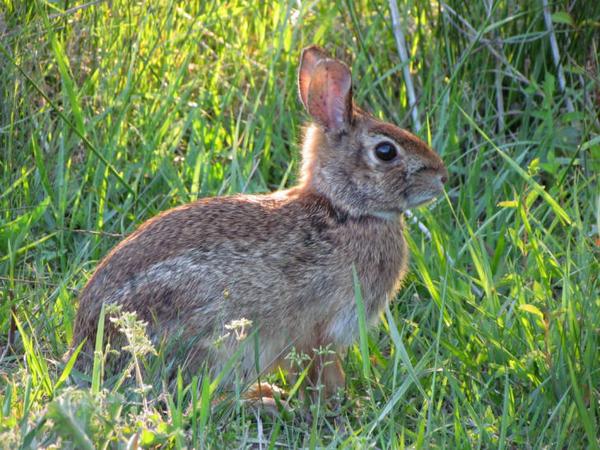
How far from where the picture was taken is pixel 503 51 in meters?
5.42

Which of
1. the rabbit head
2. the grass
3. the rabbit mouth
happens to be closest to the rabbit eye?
the rabbit head

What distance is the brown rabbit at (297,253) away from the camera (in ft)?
12.0

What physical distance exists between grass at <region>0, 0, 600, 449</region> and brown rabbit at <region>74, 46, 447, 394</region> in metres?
0.15

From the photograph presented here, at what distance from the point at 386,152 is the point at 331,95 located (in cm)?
31

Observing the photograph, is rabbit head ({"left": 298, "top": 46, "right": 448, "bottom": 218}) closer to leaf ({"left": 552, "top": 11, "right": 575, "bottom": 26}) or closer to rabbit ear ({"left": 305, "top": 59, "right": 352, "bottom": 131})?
rabbit ear ({"left": 305, "top": 59, "right": 352, "bottom": 131})

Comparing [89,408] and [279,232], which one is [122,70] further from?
[89,408]

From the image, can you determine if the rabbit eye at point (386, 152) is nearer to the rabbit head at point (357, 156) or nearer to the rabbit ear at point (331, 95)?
the rabbit head at point (357, 156)

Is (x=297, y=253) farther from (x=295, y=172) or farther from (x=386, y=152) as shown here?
(x=295, y=172)

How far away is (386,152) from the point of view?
163 inches

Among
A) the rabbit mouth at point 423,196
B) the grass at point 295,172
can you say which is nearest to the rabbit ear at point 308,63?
the rabbit mouth at point 423,196

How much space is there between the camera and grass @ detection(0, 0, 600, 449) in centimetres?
342

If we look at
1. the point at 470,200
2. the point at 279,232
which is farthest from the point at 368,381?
the point at 470,200

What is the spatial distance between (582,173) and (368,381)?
188cm

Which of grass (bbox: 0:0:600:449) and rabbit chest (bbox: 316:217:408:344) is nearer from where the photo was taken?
grass (bbox: 0:0:600:449)
